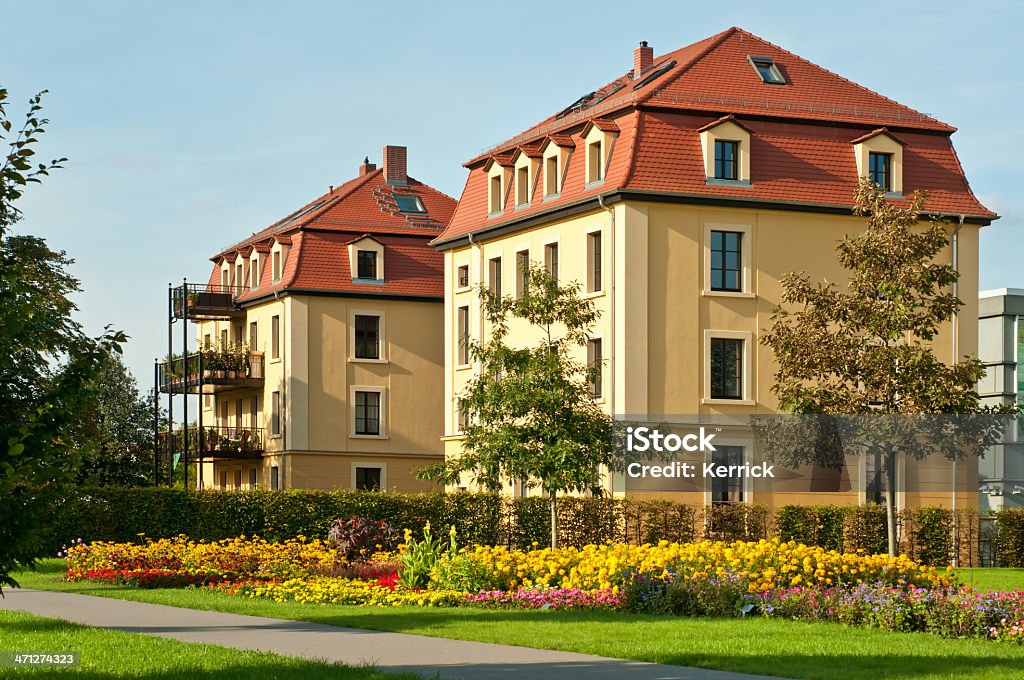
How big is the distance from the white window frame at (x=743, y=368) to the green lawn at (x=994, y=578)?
7.39 metres

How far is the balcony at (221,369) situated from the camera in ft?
206

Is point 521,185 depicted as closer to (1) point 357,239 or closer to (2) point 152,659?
(1) point 357,239

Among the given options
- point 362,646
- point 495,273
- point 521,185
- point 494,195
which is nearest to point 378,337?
point 495,273

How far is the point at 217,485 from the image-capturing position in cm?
6719

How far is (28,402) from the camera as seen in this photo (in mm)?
13828

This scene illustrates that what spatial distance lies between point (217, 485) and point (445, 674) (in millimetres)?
54352

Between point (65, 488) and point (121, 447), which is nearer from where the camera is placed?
point (65, 488)

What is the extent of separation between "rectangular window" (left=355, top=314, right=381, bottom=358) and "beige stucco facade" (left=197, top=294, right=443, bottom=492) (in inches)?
8.9

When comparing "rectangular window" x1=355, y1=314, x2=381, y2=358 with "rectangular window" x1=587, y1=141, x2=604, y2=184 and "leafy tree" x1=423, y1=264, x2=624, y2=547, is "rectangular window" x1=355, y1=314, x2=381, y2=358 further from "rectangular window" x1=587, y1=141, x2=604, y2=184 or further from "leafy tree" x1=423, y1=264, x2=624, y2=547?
"leafy tree" x1=423, y1=264, x2=624, y2=547

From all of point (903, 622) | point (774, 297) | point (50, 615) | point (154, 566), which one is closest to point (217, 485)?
point (774, 297)

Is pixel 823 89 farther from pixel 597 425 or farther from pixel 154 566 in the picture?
pixel 154 566

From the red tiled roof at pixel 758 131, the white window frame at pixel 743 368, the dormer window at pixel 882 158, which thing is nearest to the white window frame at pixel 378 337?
the red tiled roof at pixel 758 131

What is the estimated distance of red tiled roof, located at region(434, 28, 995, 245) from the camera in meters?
42.3

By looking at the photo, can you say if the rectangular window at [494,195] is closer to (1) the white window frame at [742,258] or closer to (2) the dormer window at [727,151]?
(2) the dormer window at [727,151]
